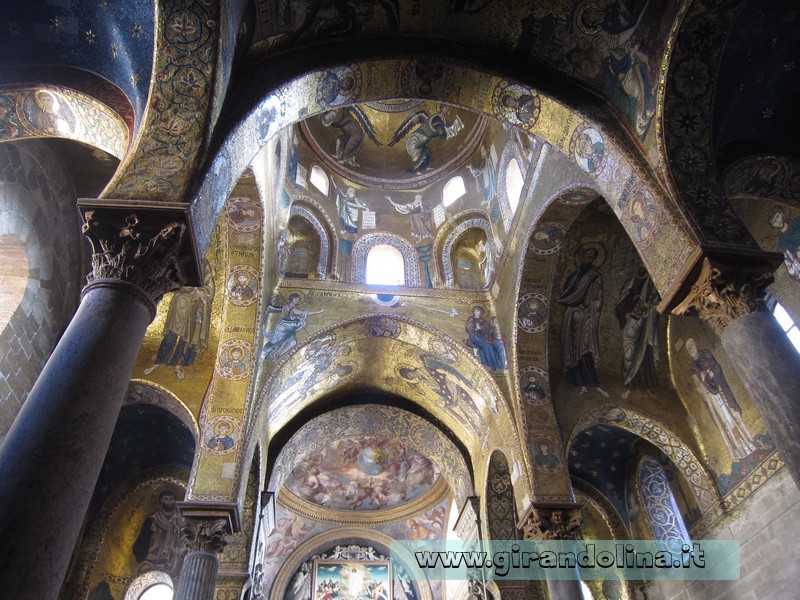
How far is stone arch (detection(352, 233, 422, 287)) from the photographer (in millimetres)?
12492

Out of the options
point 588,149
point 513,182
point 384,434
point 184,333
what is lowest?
point 588,149

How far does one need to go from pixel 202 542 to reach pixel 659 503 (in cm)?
868

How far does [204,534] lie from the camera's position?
8.10 metres

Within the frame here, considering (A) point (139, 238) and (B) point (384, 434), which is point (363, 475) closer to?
(B) point (384, 434)

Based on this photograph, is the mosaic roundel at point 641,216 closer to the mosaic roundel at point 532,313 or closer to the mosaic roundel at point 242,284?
the mosaic roundel at point 532,313

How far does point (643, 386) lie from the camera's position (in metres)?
11.0

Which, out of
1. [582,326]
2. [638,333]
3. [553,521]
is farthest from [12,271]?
[638,333]

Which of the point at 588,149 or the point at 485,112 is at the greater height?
the point at 485,112

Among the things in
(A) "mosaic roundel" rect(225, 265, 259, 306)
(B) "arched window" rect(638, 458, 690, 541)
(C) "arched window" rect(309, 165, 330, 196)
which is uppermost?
(C) "arched window" rect(309, 165, 330, 196)

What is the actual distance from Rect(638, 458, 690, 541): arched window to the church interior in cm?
5

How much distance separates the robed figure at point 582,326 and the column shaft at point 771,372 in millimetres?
5302

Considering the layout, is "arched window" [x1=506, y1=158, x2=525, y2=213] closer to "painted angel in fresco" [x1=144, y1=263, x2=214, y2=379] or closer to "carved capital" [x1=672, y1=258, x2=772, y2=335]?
"carved capital" [x1=672, y1=258, x2=772, y2=335]

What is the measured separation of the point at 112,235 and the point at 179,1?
2245 millimetres

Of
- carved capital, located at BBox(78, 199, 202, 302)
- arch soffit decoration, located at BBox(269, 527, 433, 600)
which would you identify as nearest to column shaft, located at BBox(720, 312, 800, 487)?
carved capital, located at BBox(78, 199, 202, 302)
